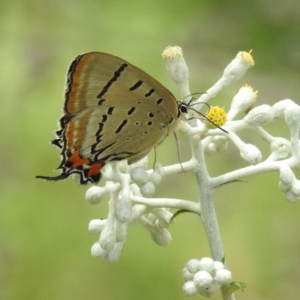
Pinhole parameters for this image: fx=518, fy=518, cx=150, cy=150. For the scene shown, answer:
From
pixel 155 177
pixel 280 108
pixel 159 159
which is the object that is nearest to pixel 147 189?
pixel 155 177

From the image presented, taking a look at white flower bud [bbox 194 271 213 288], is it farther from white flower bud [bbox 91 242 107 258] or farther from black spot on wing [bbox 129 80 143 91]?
black spot on wing [bbox 129 80 143 91]

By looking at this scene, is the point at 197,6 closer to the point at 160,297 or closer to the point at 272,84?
the point at 272,84

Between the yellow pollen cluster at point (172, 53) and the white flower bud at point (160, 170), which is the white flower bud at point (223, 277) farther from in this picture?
the yellow pollen cluster at point (172, 53)

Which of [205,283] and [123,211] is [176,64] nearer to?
[123,211]

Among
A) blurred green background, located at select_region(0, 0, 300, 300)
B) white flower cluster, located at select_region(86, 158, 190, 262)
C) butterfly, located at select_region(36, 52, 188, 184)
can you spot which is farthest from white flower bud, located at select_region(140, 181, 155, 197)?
blurred green background, located at select_region(0, 0, 300, 300)

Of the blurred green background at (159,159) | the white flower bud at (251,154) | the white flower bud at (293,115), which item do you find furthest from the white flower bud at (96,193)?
the blurred green background at (159,159)

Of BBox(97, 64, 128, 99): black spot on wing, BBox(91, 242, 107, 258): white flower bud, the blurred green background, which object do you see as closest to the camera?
BBox(97, 64, 128, 99): black spot on wing
